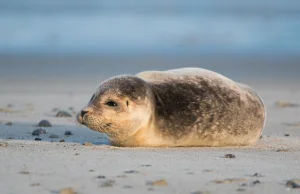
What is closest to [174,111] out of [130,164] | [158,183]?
[130,164]

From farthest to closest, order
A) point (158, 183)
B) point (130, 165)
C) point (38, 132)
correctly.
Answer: point (38, 132) → point (130, 165) → point (158, 183)

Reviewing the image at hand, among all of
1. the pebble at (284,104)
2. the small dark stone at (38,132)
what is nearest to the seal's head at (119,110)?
the small dark stone at (38,132)

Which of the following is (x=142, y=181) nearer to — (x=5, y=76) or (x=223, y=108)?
(x=223, y=108)

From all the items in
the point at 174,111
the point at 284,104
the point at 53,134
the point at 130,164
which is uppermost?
the point at 174,111

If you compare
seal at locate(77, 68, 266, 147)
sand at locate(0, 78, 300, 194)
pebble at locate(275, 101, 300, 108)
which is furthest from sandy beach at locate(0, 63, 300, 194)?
pebble at locate(275, 101, 300, 108)

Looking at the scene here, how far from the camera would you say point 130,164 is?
6383 millimetres

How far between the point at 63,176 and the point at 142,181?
0.58 metres

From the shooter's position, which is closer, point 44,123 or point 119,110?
point 119,110

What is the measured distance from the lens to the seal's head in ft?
23.8

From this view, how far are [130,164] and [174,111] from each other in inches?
51.9

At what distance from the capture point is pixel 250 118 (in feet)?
26.1

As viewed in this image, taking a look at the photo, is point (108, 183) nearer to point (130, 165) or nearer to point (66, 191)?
point (66, 191)

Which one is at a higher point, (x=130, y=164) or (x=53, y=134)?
(x=130, y=164)

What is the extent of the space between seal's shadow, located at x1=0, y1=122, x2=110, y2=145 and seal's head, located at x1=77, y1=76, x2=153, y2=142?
66 centimetres
